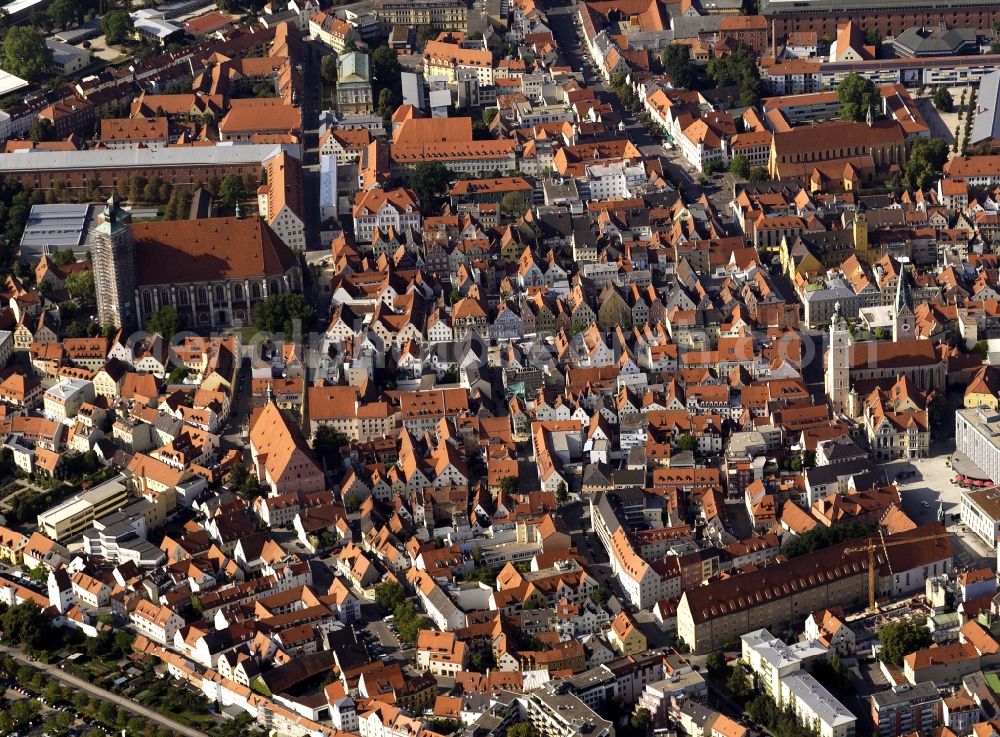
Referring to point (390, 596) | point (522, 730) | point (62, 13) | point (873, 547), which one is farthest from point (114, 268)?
point (62, 13)

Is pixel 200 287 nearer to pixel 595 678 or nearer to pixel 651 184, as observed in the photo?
pixel 651 184

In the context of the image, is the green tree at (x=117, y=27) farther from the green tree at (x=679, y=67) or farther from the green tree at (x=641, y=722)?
the green tree at (x=641, y=722)

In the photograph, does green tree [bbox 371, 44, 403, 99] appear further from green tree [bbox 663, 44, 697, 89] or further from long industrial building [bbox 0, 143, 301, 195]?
green tree [bbox 663, 44, 697, 89]

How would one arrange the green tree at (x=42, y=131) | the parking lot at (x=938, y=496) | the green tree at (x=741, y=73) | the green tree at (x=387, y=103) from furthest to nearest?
the green tree at (x=387, y=103)
the green tree at (x=741, y=73)
the green tree at (x=42, y=131)
the parking lot at (x=938, y=496)

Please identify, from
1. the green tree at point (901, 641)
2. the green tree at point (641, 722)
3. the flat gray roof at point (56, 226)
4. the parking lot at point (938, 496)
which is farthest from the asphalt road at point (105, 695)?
the flat gray roof at point (56, 226)

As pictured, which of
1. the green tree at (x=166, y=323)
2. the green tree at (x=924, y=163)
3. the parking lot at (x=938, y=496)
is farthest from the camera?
the green tree at (x=924, y=163)

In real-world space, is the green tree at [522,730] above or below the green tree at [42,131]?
below

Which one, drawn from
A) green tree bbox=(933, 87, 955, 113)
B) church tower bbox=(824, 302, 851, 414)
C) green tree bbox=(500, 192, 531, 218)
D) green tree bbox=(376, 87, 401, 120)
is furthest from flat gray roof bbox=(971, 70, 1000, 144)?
green tree bbox=(376, 87, 401, 120)
